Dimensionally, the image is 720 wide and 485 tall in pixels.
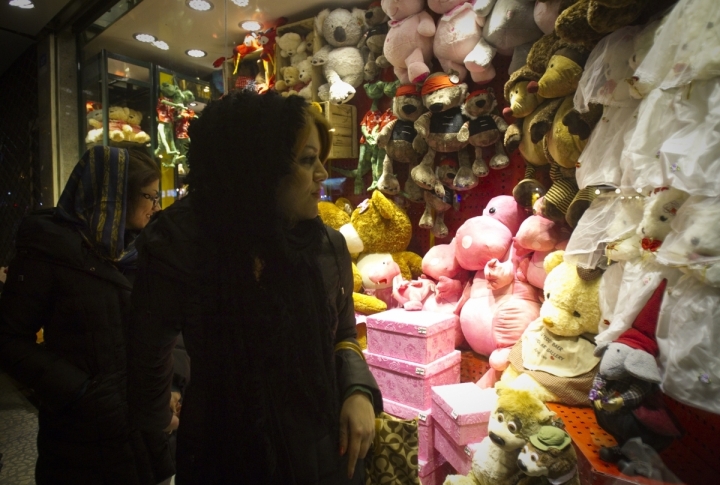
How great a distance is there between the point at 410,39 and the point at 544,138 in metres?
0.88

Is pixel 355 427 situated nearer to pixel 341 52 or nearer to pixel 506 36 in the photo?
pixel 506 36

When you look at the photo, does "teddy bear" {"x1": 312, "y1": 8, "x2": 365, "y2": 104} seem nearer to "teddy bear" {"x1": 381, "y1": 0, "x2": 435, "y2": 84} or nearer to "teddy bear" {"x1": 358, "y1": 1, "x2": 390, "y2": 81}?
"teddy bear" {"x1": 358, "y1": 1, "x2": 390, "y2": 81}

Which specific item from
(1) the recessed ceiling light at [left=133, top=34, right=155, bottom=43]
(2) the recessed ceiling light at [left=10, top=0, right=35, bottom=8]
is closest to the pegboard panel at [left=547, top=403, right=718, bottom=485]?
(1) the recessed ceiling light at [left=133, top=34, right=155, bottom=43]

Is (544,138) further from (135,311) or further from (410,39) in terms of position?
(135,311)

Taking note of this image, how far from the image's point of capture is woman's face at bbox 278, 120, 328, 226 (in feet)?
2.29

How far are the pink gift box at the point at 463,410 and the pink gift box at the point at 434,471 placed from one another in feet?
0.58

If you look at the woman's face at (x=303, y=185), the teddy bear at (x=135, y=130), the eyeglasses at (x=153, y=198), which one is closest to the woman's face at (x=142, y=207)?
the eyeglasses at (x=153, y=198)

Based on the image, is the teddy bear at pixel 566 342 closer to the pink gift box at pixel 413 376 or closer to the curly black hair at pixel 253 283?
the pink gift box at pixel 413 376

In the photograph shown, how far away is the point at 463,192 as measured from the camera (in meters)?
2.17

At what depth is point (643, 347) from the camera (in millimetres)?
976

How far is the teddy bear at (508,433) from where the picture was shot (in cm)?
119

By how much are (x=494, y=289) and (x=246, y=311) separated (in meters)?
1.42

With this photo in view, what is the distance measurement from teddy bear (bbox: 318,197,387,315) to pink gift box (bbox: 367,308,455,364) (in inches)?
6.9

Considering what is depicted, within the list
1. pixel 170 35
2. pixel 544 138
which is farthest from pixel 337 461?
pixel 170 35
